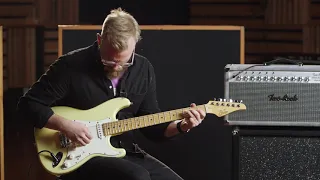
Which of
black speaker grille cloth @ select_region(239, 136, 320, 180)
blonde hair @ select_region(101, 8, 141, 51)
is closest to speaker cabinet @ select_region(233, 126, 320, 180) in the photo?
black speaker grille cloth @ select_region(239, 136, 320, 180)

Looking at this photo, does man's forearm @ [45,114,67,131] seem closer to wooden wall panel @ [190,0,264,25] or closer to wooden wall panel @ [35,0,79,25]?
wooden wall panel @ [35,0,79,25]

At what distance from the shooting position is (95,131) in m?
3.03

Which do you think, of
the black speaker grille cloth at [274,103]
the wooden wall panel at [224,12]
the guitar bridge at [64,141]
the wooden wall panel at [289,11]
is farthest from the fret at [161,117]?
the wooden wall panel at [224,12]

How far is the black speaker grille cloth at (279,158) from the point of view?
308cm

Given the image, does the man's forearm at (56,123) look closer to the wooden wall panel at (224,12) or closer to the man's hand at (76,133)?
the man's hand at (76,133)

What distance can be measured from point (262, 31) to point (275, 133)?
17.6 ft

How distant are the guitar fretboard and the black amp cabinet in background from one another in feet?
0.78

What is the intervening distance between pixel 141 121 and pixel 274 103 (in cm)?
65

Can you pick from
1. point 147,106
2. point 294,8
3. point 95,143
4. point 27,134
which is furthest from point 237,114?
point 294,8

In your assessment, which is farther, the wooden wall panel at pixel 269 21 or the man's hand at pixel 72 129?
the wooden wall panel at pixel 269 21

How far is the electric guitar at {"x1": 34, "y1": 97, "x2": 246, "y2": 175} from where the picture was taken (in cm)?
298

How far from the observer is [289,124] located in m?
3.07

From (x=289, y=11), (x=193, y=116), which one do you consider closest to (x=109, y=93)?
(x=193, y=116)

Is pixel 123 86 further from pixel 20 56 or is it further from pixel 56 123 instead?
pixel 20 56
